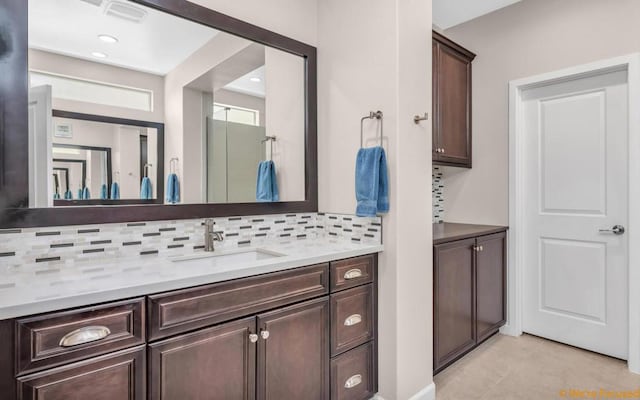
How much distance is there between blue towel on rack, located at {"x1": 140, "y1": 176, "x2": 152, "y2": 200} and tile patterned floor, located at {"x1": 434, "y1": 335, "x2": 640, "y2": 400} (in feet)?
6.76

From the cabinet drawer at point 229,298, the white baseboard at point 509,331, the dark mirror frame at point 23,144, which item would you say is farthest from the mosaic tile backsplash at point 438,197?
the dark mirror frame at point 23,144

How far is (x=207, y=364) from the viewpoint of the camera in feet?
4.25

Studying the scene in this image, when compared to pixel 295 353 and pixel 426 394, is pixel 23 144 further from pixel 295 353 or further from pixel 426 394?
pixel 426 394

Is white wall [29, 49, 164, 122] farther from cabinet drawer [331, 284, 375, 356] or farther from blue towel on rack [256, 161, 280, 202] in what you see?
cabinet drawer [331, 284, 375, 356]

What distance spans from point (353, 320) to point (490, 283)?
59.6 inches

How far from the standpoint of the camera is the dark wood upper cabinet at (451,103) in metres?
2.66

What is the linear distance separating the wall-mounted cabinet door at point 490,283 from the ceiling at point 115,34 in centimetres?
239

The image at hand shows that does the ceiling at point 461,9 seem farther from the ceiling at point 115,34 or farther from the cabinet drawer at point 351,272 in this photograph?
the cabinet drawer at point 351,272

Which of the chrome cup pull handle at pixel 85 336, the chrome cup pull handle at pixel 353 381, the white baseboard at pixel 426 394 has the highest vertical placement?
the chrome cup pull handle at pixel 85 336

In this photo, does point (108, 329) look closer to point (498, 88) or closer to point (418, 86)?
point (418, 86)

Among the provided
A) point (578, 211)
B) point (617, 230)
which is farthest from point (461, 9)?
point (617, 230)

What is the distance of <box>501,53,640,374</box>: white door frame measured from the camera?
2330mm

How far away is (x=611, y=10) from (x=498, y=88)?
0.85 metres

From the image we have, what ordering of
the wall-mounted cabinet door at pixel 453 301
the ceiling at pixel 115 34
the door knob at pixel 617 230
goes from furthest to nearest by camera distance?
the door knob at pixel 617 230 → the wall-mounted cabinet door at pixel 453 301 → the ceiling at pixel 115 34
